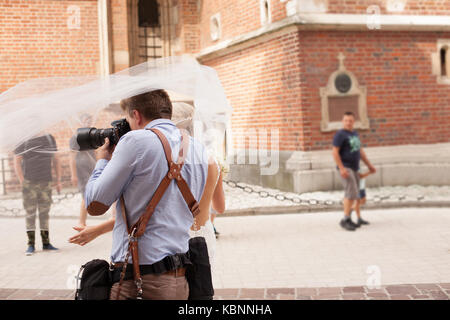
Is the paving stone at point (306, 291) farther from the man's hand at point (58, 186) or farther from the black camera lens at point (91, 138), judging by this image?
the black camera lens at point (91, 138)

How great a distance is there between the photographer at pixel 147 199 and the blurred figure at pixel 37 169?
74cm

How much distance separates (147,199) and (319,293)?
2647 millimetres

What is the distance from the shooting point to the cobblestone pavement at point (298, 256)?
4.62m

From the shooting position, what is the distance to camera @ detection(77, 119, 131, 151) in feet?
7.21

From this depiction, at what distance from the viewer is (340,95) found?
35.6 feet

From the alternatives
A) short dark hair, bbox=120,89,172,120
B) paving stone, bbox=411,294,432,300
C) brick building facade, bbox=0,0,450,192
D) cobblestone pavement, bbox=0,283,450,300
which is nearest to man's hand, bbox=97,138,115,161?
short dark hair, bbox=120,89,172,120

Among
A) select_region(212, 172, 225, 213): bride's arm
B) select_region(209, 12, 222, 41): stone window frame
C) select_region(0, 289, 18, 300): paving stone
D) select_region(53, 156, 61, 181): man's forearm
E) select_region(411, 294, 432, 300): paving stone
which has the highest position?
select_region(209, 12, 222, 41): stone window frame

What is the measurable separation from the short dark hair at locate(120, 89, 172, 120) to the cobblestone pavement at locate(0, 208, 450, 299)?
4.74ft

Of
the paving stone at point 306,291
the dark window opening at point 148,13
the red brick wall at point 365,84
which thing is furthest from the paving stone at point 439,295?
the dark window opening at point 148,13

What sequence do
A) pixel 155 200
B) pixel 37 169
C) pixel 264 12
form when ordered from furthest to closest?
1. pixel 264 12
2. pixel 37 169
3. pixel 155 200

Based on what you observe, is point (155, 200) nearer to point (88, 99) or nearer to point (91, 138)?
point (91, 138)

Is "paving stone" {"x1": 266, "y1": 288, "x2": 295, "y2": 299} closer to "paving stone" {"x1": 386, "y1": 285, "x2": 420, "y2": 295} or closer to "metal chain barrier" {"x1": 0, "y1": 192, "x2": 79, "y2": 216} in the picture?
"paving stone" {"x1": 386, "y1": 285, "x2": 420, "y2": 295}

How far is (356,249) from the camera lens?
19.8 ft

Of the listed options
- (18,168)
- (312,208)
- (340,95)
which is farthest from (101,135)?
(340,95)
